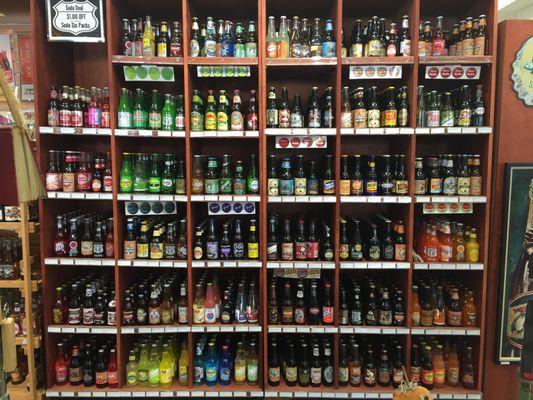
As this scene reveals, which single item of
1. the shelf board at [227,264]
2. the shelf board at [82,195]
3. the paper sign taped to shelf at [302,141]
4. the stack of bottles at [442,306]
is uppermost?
the paper sign taped to shelf at [302,141]

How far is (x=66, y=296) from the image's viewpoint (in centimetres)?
300

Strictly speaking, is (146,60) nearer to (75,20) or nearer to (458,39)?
(75,20)

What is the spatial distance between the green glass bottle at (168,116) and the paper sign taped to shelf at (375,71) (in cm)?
137

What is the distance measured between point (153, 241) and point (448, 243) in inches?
88.5

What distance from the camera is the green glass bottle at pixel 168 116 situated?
9.29ft

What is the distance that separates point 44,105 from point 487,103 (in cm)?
330

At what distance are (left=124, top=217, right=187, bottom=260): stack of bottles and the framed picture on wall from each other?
242 centimetres

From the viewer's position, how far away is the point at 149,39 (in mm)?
2807

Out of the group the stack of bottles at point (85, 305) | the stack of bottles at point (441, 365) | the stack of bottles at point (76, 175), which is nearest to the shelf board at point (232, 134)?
the stack of bottles at point (76, 175)

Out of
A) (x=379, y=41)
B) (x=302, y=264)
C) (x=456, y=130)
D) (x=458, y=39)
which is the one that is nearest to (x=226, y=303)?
(x=302, y=264)

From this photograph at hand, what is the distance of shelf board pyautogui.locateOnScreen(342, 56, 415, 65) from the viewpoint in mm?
2654

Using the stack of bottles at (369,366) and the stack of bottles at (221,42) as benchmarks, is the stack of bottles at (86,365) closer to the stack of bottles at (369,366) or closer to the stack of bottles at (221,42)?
the stack of bottles at (369,366)

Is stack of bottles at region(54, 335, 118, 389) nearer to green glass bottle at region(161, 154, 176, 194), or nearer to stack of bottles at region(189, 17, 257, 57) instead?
green glass bottle at region(161, 154, 176, 194)

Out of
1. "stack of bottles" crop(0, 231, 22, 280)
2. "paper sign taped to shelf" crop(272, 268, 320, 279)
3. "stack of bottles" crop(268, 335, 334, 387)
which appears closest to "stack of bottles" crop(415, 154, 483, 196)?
"paper sign taped to shelf" crop(272, 268, 320, 279)
